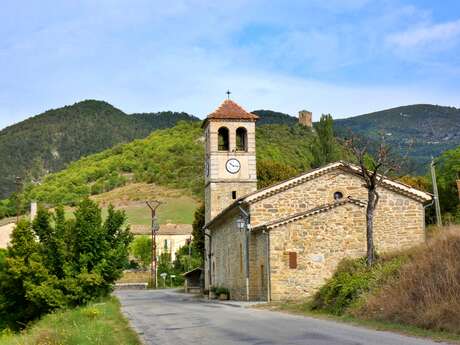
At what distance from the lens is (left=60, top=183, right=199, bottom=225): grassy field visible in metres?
108

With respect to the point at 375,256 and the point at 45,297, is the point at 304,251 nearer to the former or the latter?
the point at 375,256

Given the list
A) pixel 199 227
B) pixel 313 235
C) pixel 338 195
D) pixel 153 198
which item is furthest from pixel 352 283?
pixel 153 198

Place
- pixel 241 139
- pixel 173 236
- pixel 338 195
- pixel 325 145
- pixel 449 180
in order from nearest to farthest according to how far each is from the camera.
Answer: pixel 338 195, pixel 241 139, pixel 449 180, pixel 325 145, pixel 173 236

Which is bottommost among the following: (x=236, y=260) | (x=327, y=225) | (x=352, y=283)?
(x=352, y=283)

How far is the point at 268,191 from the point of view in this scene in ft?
105

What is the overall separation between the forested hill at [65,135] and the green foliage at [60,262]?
4046 inches

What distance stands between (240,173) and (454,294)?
28115mm

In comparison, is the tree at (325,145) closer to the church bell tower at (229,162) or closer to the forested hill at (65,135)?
the church bell tower at (229,162)

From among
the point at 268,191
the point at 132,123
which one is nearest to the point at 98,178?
the point at 132,123

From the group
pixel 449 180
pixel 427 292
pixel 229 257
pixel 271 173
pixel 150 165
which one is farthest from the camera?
pixel 150 165

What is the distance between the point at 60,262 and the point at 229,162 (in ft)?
59.8

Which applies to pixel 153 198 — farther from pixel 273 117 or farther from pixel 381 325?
pixel 381 325

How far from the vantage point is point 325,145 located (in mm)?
65312

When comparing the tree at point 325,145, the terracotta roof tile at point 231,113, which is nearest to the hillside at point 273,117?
the tree at point 325,145
